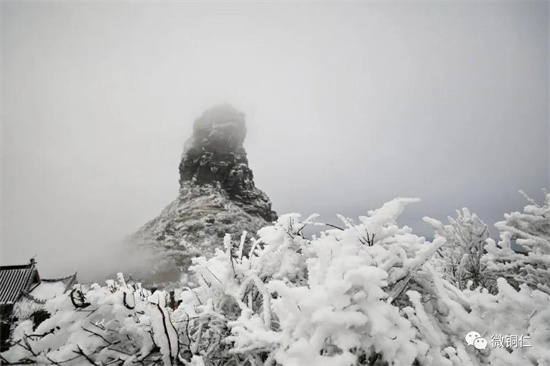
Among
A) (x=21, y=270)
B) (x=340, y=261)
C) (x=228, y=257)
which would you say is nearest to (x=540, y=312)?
(x=340, y=261)

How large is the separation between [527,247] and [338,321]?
3956 mm

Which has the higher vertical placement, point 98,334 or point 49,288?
point 98,334

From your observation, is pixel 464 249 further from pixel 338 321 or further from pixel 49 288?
pixel 49 288

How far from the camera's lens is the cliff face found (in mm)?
63844

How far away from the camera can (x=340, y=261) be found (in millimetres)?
1714

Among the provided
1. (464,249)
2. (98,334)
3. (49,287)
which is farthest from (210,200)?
(98,334)

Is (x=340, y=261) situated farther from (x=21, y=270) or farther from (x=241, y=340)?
(x=21, y=270)

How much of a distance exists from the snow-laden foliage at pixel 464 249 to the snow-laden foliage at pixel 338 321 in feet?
10.2

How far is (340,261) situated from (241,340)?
88cm

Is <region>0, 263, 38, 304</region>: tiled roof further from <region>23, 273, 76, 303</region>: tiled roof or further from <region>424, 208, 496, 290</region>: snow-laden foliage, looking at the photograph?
<region>424, 208, 496, 290</region>: snow-laden foliage

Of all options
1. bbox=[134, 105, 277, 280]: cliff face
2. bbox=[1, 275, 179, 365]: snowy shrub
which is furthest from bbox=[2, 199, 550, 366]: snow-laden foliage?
bbox=[134, 105, 277, 280]: cliff face

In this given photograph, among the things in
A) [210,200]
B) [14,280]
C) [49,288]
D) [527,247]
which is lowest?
[210,200]

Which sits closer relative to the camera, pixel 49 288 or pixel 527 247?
pixel 527 247

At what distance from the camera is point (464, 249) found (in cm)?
582
